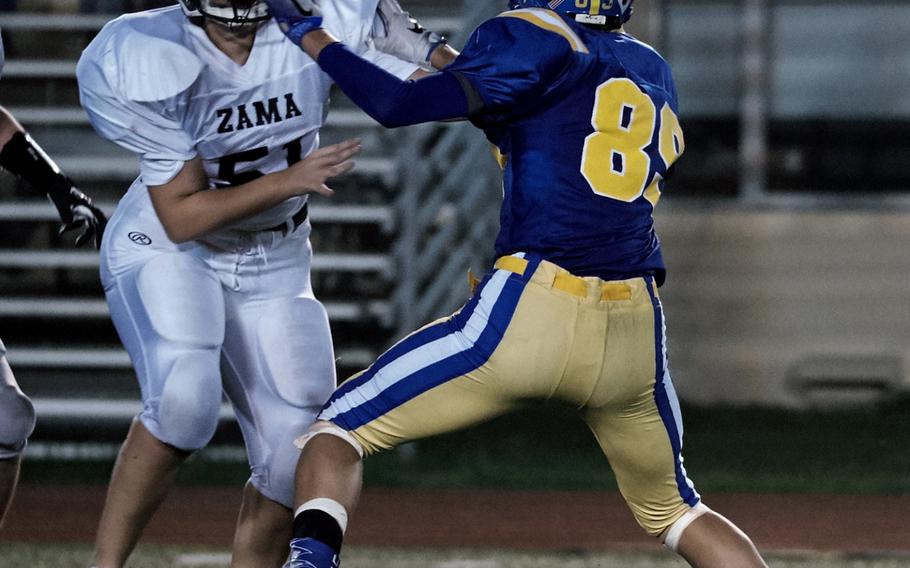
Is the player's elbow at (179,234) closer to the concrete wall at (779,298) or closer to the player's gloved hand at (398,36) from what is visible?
the player's gloved hand at (398,36)

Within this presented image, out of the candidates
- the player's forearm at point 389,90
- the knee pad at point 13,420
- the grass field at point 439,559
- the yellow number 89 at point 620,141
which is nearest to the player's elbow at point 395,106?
the player's forearm at point 389,90

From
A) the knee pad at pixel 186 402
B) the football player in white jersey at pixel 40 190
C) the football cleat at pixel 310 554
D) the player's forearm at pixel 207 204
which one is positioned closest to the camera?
the football cleat at pixel 310 554

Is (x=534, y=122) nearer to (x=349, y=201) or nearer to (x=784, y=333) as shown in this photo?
(x=349, y=201)

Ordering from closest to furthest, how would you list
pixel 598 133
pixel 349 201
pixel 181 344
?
pixel 598 133, pixel 181 344, pixel 349 201

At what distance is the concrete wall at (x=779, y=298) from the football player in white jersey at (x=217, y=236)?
196 inches

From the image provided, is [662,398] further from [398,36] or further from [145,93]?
[145,93]

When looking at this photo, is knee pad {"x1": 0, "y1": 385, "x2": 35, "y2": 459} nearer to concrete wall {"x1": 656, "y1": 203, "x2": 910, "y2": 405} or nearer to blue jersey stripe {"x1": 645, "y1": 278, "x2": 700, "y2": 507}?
blue jersey stripe {"x1": 645, "y1": 278, "x2": 700, "y2": 507}

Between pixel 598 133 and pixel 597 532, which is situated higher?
pixel 598 133

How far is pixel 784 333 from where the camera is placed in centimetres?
875

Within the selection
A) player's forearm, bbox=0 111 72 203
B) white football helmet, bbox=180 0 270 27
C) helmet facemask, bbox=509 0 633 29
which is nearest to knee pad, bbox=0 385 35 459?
player's forearm, bbox=0 111 72 203

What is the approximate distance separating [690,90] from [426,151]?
4.83 ft

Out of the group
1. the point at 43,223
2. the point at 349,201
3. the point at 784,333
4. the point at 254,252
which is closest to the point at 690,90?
the point at 784,333

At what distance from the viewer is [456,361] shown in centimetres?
331

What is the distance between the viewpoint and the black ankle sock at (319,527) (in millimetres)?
3238
